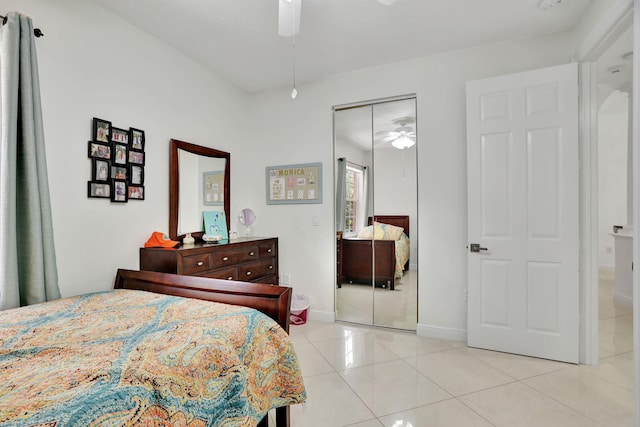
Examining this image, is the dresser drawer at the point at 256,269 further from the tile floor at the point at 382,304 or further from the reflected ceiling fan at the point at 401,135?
the reflected ceiling fan at the point at 401,135

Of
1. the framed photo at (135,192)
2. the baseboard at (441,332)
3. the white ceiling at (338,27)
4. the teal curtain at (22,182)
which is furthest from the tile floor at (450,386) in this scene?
the white ceiling at (338,27)

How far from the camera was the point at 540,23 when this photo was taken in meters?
2.40

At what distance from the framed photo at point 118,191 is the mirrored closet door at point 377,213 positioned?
1.99 metres

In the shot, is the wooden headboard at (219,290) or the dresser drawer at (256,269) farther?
the dresser drawer at (256,269)

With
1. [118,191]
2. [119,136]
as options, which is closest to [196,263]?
[118,191]

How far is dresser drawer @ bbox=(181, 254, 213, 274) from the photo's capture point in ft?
7.75

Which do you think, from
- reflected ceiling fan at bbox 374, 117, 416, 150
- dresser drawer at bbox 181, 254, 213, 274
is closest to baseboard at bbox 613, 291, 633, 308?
reflected ceiling fan at bbox 374, 117, 416, 150

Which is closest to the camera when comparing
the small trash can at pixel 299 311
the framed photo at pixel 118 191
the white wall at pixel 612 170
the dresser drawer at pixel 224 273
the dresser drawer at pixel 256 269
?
the framed photo at pixel 118 191

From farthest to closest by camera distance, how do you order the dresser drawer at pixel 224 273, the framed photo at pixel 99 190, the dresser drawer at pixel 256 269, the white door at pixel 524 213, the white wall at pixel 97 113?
1. the dresser drawer at pixel 256 269
2. the dresser drawer at pixel 224 273
3. the white door at pixel 524 213
4. the framed photo at pixel 99 190
5. the white wall at pixel 97 113

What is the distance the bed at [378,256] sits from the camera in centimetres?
316

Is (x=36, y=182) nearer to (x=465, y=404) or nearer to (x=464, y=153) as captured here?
(x=465, y=404)

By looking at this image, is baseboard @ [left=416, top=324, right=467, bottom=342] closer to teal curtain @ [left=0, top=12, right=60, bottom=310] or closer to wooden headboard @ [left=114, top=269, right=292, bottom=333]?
wooden headboard @ [left=114, top=269, right=292, bottom=333]

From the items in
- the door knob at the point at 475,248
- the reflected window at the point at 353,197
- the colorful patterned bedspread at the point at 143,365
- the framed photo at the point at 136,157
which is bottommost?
the colorful patterned bedspread at the point at 143,365

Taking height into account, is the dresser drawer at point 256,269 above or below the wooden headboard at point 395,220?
below
